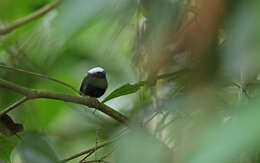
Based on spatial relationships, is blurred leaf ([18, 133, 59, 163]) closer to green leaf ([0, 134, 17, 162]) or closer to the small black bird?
green leaf ([0, 134, 17, 162])

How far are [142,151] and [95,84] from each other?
63.2 inches

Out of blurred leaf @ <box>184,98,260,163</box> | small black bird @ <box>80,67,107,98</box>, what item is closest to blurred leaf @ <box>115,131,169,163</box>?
blurred leaf @ <box>184,98,260,163</box>

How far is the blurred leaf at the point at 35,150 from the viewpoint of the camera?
3.09 ft

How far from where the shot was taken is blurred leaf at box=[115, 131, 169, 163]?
1.09 feet

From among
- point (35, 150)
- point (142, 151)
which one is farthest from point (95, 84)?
point (142, 151)

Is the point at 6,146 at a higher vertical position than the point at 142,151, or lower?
lower

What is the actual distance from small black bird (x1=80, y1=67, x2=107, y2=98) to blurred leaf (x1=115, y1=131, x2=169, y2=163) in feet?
4.53

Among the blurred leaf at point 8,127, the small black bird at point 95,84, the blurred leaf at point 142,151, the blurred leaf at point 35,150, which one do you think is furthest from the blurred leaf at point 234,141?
the small black bird at point 95,84

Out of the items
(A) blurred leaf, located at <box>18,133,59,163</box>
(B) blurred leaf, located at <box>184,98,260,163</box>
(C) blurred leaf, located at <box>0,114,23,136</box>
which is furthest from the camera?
(C) blurred leaf, located at <box>0,114,23,136</box>

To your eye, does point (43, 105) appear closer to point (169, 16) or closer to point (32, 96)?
point (32, 96)

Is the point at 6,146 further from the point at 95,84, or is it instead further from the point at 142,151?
the point at 142,151

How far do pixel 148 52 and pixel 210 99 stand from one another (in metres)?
0.08

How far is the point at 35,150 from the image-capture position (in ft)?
3.18

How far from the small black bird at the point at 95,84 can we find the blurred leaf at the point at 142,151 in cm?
138
